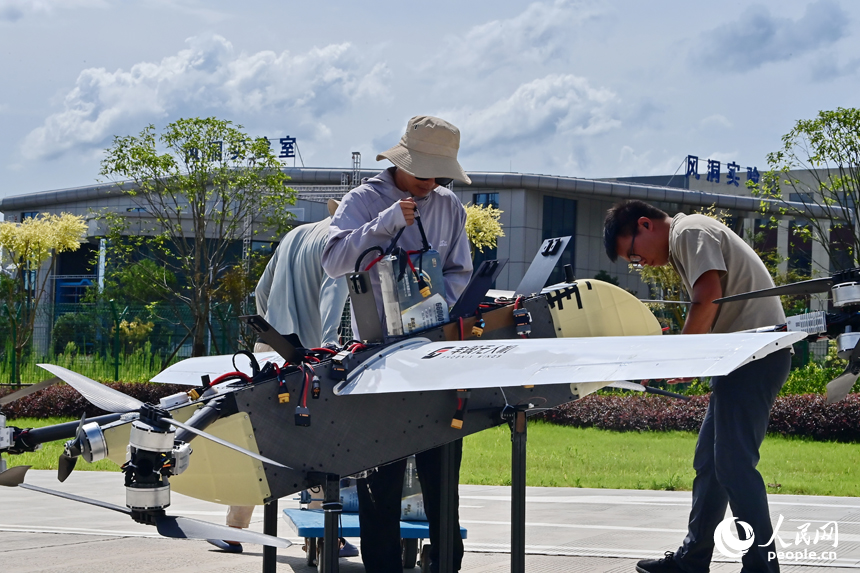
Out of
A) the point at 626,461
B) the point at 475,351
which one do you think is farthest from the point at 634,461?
the point at 475,351

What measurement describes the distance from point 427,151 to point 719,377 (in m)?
1.67

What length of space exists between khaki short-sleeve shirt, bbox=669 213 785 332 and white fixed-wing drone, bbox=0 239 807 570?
47 cm

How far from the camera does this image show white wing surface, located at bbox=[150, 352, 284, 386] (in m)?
3.93

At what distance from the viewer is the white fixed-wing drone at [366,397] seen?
8.00 ft

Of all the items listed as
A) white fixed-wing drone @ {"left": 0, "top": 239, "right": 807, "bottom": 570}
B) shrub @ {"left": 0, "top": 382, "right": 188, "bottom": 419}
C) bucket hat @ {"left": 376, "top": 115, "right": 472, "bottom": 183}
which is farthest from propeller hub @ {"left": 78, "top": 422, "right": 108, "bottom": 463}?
shrub @ {"left": 0, "top": 382, "right": 188, "bottom": 419}

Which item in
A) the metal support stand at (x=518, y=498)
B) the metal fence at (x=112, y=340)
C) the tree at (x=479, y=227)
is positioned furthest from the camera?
the tree at (x=479, y=227)

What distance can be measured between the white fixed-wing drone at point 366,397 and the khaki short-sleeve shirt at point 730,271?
1.54 ft

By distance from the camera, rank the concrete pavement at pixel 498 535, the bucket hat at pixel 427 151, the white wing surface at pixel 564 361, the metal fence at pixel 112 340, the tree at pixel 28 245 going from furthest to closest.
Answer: the tree at pixel 28 245 → the metal fence at pixel 112 340 → the concrete pavement at pixel 498 535 → the bucket hat at pixel 427 151 → the white wing surface at pixel 564 361

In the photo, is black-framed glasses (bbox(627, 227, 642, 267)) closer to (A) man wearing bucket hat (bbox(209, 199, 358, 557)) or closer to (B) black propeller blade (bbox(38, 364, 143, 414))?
(A) man wearing bucket hat (bbox(209, 199, 358, 557))

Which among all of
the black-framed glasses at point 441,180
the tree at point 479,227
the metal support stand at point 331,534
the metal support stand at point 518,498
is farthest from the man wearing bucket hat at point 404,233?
the tree at point 479,227

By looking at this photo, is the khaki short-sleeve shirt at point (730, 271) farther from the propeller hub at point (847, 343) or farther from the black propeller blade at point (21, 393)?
the black propeller blade at point (21, 393)

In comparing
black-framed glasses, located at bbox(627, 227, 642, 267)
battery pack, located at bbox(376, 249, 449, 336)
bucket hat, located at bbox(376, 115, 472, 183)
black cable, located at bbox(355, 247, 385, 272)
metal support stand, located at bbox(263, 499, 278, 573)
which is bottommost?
metal support stand, located at bbox(263, 499, 278, 573)

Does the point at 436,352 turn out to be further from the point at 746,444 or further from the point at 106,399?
the point at 746,444

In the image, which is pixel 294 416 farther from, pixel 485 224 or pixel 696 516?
pixel 485 224
